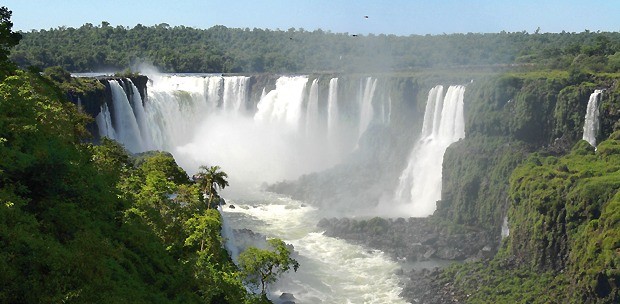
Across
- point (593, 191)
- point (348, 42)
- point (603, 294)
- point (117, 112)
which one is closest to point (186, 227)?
point (603, 294)

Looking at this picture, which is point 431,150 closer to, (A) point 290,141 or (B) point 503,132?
(B) point 503,132

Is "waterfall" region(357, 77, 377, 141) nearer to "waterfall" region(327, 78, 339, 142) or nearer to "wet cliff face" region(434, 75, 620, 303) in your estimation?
"waterfall" region(327, 78, 339, 142)

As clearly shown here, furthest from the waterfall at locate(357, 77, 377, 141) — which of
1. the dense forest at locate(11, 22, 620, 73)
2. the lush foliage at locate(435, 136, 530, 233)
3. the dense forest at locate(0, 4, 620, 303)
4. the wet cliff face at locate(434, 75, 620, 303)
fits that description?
the lush foliage at locate(435, 136, 530, 233)

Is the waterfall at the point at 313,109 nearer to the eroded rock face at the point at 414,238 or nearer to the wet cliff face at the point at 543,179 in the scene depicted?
the wet cliff face at the point at 543,179

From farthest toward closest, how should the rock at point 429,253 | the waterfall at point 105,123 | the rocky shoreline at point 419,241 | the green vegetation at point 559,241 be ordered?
the waterfall at point 105,123
the rock at point 429,253
the rocky shoreline at point 419,241
the green vegetation at point 559,241

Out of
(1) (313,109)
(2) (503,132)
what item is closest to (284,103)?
(1) (313,109)

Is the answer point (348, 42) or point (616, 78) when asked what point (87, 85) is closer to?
point (616, 78)

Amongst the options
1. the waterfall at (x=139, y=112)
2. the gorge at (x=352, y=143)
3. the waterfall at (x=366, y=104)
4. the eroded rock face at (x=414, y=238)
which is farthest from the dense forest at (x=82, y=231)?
the waterfall at (x=366, y=104)
